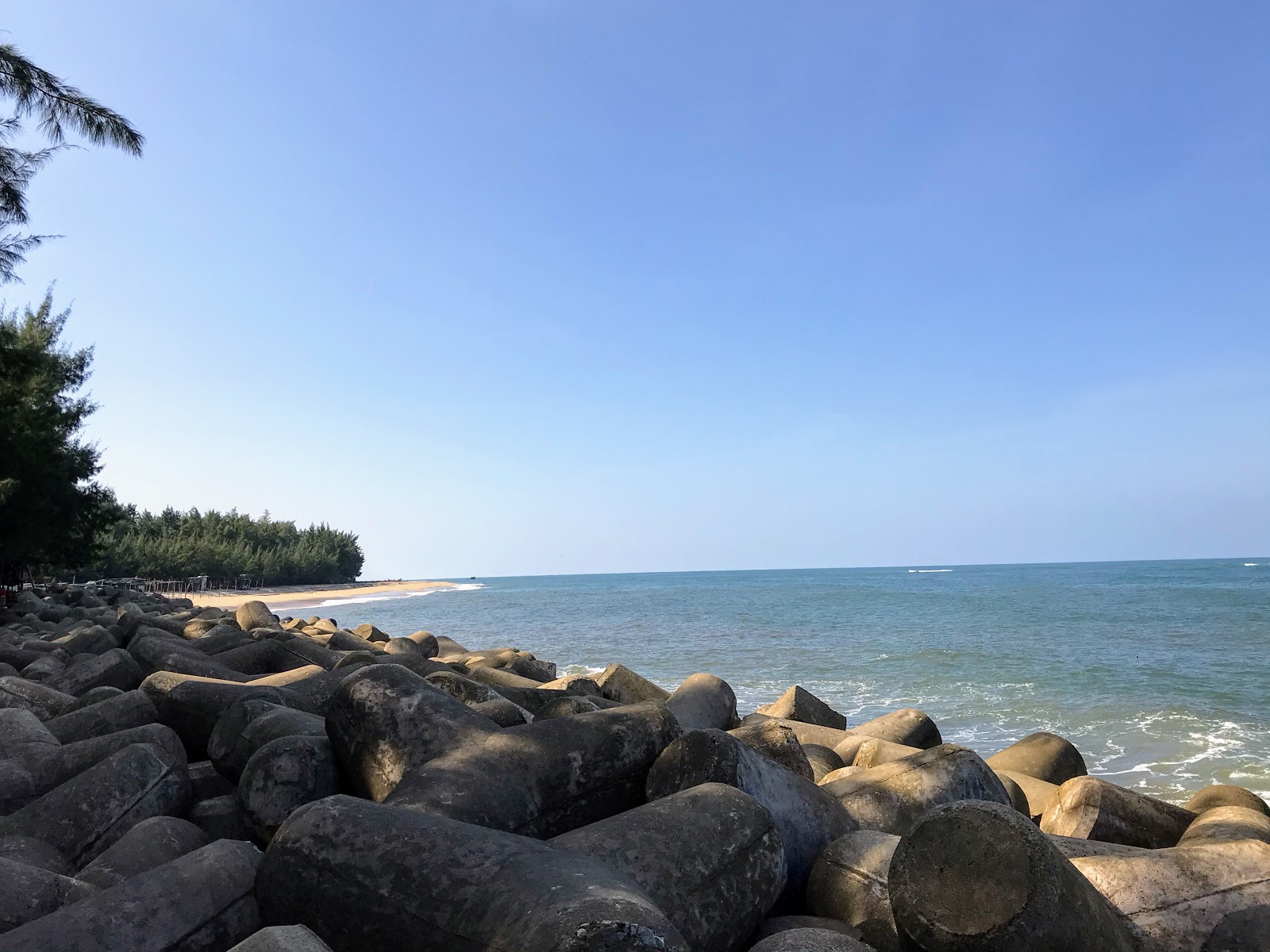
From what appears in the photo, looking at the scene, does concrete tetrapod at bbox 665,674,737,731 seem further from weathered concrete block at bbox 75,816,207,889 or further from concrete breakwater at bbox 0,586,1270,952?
weathered concrete block at bbox 75,816,207,889

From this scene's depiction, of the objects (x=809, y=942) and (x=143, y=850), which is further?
(x=143, y=850)

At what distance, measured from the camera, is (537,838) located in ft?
12.5

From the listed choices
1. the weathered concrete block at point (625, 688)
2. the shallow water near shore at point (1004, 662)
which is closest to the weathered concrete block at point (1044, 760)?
the shallow water near shore at point (1004, 662)

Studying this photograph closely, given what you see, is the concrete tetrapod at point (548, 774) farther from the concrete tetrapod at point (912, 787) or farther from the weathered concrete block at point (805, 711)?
the weathered concrete block at point (805, 711)

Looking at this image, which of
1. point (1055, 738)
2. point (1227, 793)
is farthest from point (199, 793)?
point (1055, 738)

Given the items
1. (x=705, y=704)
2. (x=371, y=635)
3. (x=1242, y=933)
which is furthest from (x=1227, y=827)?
(x=371, y=635)

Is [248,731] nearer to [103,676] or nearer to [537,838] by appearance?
[537,838]

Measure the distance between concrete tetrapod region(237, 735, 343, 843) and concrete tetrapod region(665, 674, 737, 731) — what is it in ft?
14.7

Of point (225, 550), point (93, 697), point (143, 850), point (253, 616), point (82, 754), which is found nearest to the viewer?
point (143, 850)

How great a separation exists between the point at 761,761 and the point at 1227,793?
146 inches

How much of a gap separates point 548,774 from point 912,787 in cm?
197

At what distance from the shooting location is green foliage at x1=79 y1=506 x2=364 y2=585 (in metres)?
64.2

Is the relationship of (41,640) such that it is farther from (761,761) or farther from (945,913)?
(945,913)

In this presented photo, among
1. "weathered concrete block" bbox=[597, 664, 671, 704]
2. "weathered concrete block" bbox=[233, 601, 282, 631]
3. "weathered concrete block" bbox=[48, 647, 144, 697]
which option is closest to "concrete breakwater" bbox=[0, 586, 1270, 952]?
"weathered concrete block" bbox=[48, 647, 144, 697]
